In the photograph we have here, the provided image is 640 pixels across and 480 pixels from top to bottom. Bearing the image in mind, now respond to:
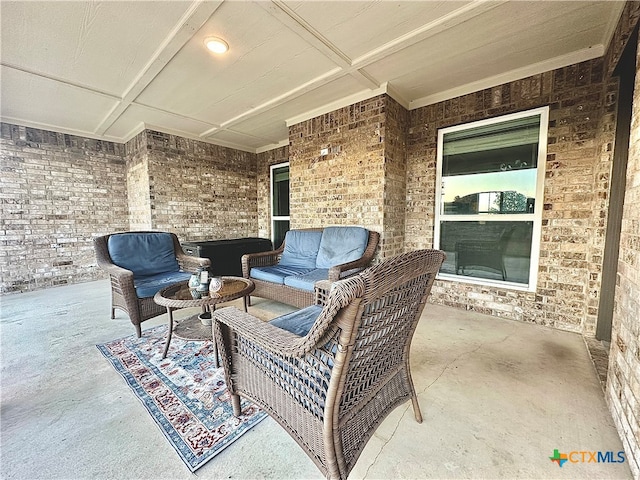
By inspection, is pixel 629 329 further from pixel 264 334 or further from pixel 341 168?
pixel 341 168

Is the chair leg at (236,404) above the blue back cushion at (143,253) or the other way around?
the other way around

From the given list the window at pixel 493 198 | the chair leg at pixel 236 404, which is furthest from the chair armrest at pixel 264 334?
the window at pixel 493 198

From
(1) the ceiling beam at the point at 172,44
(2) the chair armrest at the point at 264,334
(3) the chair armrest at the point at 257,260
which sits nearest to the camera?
(2) the chair armrest at the point at 264,334

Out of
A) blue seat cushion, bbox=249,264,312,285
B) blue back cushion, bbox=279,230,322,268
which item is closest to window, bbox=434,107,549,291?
blue back cushion, bbox=279,230,322,268

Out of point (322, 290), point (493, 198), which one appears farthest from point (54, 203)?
point (493, 198)

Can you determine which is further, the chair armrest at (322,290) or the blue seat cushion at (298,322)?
the chair armrest at (322,290)

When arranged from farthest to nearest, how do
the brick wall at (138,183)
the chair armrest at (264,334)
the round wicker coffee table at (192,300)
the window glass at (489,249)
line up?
the brick wall at (138,183) < the window glass at (489,249) < the round wicker coffee table at (192,300) < the chair armrest at (264,334)

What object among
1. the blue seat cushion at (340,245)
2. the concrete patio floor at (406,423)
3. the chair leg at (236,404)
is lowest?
the concrete patio floor at (406,423)

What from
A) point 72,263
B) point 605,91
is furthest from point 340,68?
point 72,263

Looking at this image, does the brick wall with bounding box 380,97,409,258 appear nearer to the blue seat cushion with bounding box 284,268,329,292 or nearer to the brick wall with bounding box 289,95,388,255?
the brick wall with bounding box 289,95,388,255

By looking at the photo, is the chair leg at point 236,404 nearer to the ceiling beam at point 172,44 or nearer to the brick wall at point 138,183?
the ceiling beam at point 172,44

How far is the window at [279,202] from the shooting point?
18.0 feet

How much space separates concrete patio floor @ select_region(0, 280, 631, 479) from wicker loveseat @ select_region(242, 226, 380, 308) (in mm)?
1102

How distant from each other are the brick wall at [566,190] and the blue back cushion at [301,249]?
2081 millimetres
